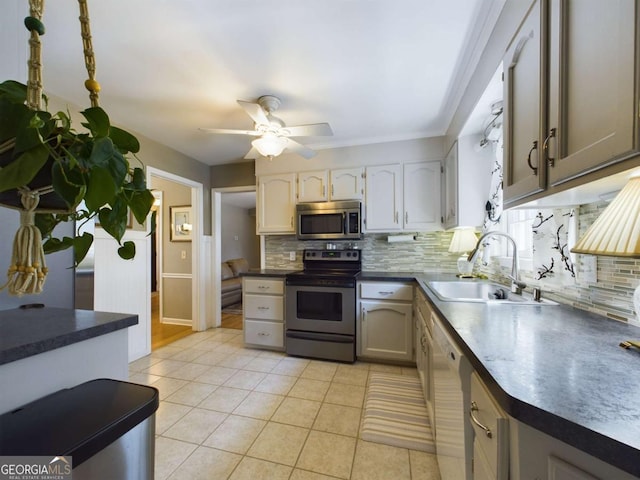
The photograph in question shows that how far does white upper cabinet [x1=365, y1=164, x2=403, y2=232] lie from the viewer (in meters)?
2.85

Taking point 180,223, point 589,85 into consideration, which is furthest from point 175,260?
point 589,85

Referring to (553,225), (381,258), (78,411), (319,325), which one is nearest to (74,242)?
(78,411)

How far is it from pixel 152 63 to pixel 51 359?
1855 mm

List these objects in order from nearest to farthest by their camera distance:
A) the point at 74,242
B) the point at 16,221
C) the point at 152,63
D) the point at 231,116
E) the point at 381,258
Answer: the point at 74,242, the point at 16,221, the point at 152,63, the point at 231,116, the point at 381,258

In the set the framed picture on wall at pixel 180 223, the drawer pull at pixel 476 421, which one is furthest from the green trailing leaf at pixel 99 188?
the framed picture on wall at pixel 180 223

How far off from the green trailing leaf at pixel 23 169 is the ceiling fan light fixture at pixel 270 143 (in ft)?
5.67

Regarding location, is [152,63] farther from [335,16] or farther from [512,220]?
[512,220]

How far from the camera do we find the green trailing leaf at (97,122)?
47 centimetres

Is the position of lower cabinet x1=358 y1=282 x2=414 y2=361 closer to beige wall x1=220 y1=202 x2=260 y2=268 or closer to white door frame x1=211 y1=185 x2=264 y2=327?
white door frame x1=211 y1=185 x2=264 y2=327

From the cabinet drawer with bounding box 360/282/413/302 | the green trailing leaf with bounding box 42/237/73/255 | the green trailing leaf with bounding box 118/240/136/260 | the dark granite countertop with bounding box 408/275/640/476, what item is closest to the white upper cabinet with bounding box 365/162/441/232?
the cabinet drawer with bounding box 360/282/413/302

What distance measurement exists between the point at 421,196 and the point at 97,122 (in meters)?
2.76

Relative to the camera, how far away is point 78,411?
2.12ft

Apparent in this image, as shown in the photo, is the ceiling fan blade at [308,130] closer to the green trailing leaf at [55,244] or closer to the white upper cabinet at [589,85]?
the white upper cabinet at [589,85]

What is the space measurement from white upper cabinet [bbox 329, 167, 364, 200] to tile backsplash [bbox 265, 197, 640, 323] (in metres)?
0.55
